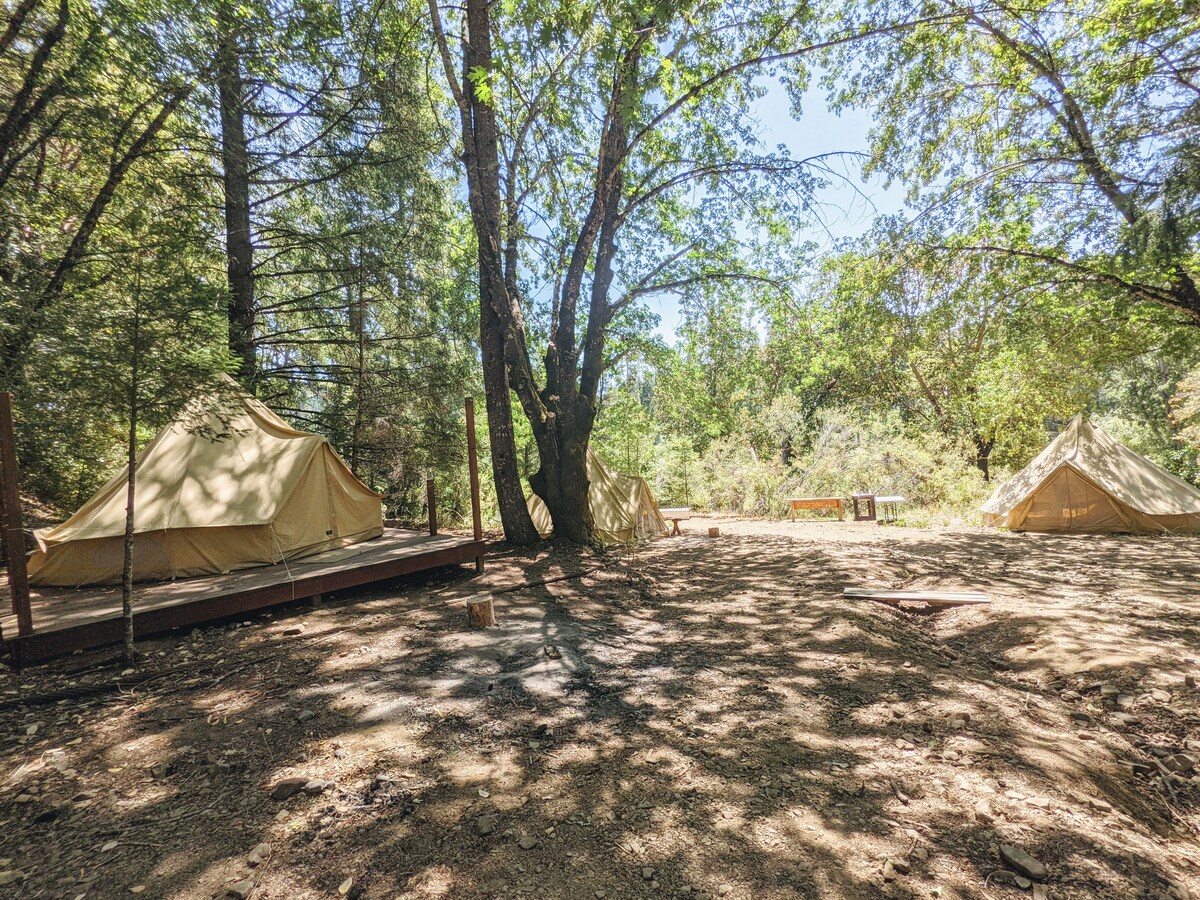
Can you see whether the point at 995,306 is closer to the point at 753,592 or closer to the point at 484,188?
the point at 753,592

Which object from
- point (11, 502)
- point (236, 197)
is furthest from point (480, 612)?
point (236, 197)

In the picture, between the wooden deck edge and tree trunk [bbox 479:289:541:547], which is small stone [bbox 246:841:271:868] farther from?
tree trunk [bbox 479:289:541:547]

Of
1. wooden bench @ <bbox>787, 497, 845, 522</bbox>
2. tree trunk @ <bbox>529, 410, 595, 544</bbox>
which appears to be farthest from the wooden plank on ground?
wooden bench @ <bbox>787, 497, 845, 522</bbox>

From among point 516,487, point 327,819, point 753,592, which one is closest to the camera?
point 327,819

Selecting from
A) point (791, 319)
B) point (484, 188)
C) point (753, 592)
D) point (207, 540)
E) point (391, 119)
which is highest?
point (391, 119)

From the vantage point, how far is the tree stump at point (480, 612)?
15.4 feet

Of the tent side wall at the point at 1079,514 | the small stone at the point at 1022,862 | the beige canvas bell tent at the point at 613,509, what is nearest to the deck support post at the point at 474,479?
the beige canvas bell tent at the point at 613,509

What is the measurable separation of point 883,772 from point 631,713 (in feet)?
4.40

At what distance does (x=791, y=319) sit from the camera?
9.81 metres

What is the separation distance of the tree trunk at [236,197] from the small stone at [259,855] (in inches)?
241

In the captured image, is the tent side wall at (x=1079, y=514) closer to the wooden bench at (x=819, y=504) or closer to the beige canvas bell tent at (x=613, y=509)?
the wooden bench at (x=819, y=504)

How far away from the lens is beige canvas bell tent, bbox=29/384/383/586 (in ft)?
18.4

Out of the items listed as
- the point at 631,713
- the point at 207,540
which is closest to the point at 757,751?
the point at 631,713

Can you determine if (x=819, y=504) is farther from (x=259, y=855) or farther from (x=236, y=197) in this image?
(x=236, y=197)
